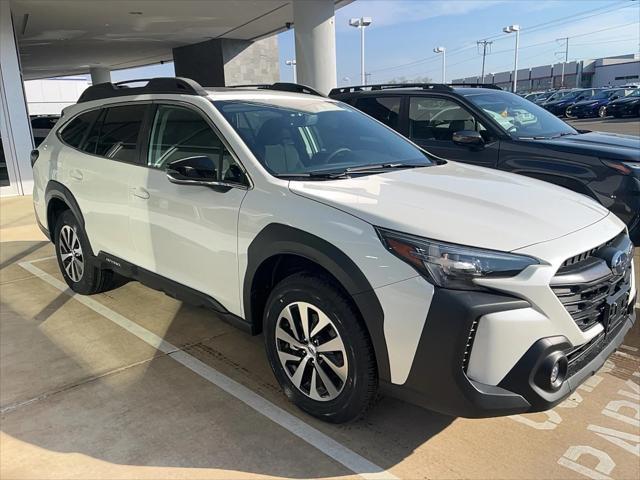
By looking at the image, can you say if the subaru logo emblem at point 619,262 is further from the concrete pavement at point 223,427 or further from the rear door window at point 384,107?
the rear door window at point 384,107

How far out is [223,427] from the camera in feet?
9.38

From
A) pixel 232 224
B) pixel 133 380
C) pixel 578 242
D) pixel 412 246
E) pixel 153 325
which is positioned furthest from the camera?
pixel 153 325

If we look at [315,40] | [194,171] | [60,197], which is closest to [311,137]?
[194,171]

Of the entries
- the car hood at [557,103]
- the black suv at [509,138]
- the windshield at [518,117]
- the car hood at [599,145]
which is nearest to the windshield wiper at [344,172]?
the black suv at [509,138]

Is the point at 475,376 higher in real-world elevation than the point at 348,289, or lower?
lower

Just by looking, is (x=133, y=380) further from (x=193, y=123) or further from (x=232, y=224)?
(x=193, y=123)

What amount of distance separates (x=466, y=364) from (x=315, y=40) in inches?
498

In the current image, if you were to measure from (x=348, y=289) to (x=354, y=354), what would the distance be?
320 millimetres

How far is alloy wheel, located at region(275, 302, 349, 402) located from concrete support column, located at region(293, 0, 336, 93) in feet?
37.8

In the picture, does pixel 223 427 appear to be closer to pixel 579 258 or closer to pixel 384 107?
pixel 579 258

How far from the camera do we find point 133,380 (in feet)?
11.1

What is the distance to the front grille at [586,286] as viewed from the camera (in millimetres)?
2318

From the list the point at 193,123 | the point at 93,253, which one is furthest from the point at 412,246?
the point at 93,253

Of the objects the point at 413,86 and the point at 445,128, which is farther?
the point at 413,86
